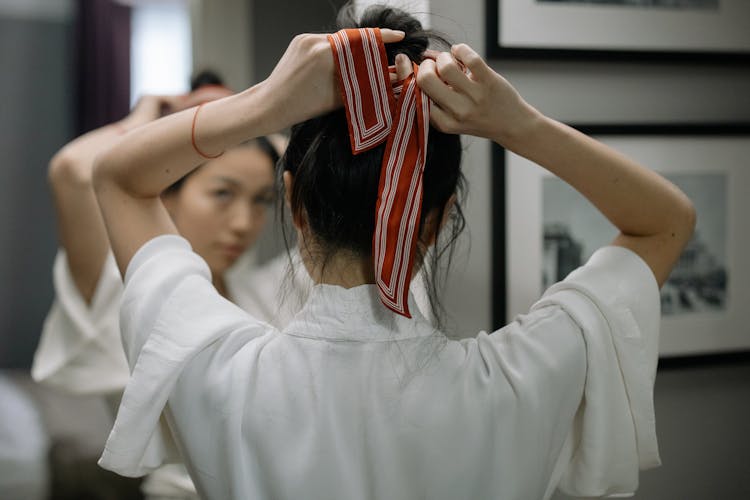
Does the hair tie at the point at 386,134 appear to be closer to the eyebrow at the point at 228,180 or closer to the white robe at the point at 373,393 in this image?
the white robe at the point at 373,393

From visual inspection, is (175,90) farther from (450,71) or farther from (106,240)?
(450,71)

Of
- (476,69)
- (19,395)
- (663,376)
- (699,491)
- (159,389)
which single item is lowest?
(19,395)

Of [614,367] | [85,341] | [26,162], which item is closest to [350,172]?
[614,367]

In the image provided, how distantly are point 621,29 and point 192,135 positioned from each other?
56 centimetres

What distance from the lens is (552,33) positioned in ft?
2.76

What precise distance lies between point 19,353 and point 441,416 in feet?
7.94

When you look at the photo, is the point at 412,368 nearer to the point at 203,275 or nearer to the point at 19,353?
the point at 203,275

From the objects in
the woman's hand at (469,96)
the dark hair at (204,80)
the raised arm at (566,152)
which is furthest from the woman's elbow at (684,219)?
the dark hair at (204,80)

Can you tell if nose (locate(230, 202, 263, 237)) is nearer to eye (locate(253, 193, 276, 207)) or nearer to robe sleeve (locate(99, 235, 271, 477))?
eye (locate(253, 193, 276, 207))

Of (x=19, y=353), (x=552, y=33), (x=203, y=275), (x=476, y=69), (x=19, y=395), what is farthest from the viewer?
(x=19, y=353)

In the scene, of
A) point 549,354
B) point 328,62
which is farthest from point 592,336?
point 328,62

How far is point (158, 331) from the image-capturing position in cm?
59

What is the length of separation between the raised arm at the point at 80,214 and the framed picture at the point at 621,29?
593 millimetres

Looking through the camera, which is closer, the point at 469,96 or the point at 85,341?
the point at 469,96
